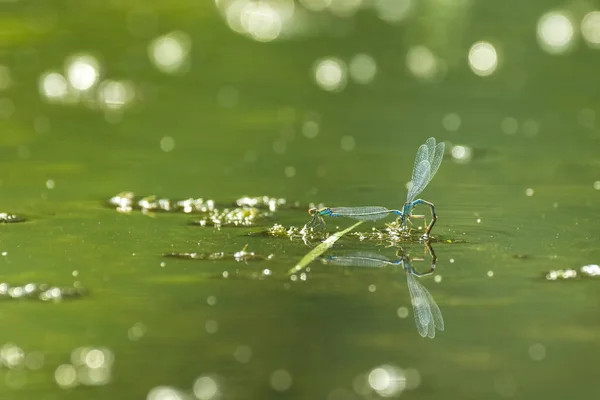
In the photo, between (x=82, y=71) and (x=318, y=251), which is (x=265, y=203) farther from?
(x=82, y=71)

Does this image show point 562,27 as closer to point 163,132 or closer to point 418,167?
point 163,132

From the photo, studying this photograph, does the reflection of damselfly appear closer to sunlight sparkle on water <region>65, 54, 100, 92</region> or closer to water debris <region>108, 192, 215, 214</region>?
water debris <region>108, 192, 215, 214</region>

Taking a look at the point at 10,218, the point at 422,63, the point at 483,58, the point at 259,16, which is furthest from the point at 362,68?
the point at 10,218

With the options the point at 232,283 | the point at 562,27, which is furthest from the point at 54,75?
the point at 232,283

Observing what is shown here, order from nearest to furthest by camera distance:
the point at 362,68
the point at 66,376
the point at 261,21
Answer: the point at 66,376 < the point at 362,68 < the point at 261,21

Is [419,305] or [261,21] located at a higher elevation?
[261,21]

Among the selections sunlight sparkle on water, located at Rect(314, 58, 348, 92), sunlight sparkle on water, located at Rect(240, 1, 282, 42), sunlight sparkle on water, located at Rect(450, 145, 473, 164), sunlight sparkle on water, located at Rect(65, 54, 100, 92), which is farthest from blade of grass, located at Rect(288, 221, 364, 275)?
sunlight sparkle on water, located at Rect(240, 1, 282, 42)
